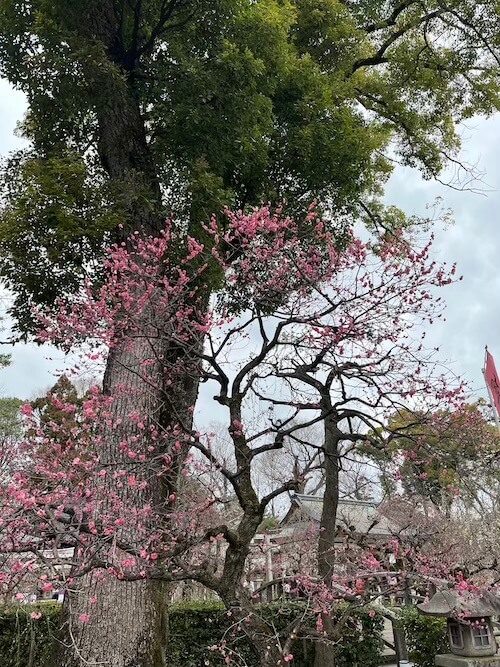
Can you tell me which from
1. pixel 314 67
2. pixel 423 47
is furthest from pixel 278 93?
pixel 423 47

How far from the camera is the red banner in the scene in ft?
22.8

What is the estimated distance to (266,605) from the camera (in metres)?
6.51

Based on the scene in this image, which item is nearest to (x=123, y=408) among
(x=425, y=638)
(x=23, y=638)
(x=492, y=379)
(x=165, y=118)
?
(x=165, y=118)

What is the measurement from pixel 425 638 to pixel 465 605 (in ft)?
8.35

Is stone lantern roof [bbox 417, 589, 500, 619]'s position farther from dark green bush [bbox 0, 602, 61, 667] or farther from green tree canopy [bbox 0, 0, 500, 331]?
green tree canopy [bbox 0, 0, 500, 331]

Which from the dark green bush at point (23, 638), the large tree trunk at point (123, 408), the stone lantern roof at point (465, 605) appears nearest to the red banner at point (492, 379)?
the stone lantern roof at point (465, 605)

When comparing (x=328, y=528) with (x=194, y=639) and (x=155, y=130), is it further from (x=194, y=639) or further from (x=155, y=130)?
(x=155, y=130)

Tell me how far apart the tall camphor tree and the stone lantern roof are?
320cm

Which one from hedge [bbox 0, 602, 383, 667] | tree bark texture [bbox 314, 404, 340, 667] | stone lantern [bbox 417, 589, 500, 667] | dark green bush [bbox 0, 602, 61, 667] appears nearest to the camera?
tree bark texture [bbox 314, 404, 340, 667]

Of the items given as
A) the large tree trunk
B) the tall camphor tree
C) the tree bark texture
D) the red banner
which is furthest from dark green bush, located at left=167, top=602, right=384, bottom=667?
the red banner

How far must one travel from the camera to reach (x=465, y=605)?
17.6ft

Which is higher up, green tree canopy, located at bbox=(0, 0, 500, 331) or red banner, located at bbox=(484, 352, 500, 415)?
green tree canopy, located at bbox=(0, 0, 500, 331)

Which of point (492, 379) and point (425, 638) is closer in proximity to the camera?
point (492, 379)

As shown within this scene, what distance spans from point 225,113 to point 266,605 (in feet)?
19.4
